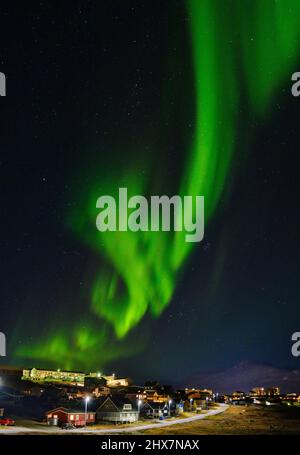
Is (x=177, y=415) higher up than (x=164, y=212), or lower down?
lower down

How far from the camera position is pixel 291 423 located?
67562 millimetres

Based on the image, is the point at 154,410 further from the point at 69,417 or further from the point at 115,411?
the point at 69,417

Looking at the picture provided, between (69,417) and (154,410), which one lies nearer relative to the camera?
(69,417)

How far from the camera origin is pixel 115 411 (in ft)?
162

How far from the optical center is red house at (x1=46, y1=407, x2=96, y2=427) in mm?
45938

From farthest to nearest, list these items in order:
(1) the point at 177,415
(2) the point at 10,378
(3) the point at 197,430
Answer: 1. (2) the point at 10,378
2. (1) the point at 177,415
3. (3) the point at 197,430

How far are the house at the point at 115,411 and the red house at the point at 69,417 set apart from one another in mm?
1429

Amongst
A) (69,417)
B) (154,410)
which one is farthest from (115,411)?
(154,410)

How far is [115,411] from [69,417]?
A: 521 centimetres

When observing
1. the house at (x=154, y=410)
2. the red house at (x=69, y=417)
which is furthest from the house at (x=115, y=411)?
the house at (x=154, y=410)

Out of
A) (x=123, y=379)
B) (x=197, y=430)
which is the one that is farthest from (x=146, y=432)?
(x=123, y=379)
